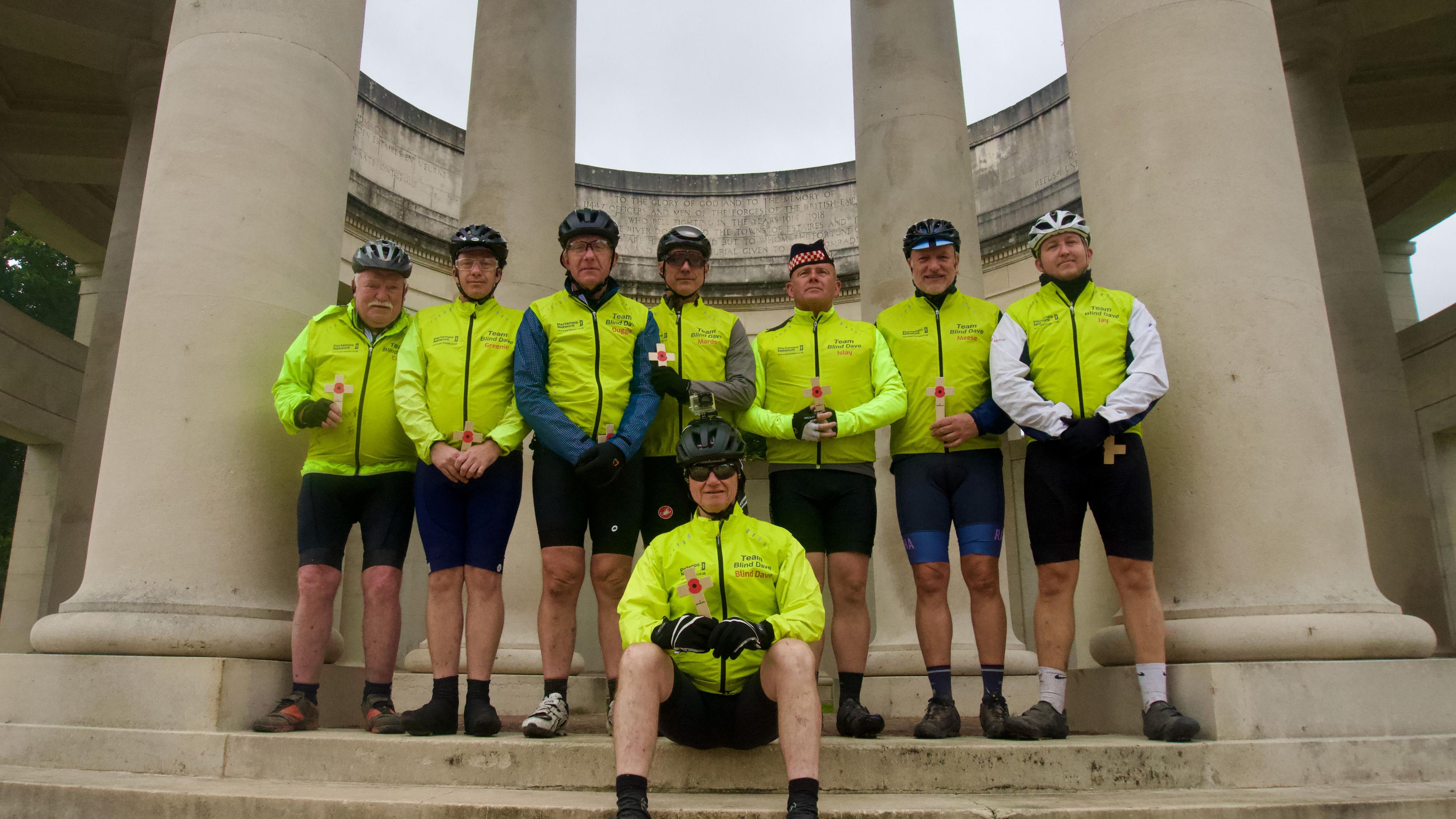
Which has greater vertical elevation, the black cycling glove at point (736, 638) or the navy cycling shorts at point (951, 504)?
the navy cycling shorts at point (951, 504)

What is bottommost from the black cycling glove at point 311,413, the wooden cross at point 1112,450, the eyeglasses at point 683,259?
the wooden cross at point 1112,450

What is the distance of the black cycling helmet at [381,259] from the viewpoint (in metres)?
7.36

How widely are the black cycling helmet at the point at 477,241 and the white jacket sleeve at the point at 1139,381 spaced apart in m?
4.43

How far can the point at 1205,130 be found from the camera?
22.6 ft

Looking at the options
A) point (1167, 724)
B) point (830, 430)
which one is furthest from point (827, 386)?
point (1167, 724)

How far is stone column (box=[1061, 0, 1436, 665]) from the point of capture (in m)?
6.14

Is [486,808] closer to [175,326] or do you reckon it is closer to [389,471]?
[389,471]

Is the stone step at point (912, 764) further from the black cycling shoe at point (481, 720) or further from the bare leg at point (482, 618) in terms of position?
the bare leg at point (482, 618)

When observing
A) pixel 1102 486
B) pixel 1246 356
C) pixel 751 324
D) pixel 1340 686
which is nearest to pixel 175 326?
pixel 1102 486

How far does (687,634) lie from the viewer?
4816 millimetres

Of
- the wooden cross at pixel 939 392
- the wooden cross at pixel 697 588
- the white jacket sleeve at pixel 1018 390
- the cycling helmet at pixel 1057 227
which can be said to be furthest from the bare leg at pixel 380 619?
the cycling helmet at pixel 1057 227

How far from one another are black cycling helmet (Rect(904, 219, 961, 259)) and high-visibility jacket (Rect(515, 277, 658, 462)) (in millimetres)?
2066

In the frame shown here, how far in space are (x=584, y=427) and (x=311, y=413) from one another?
1890 millimetres

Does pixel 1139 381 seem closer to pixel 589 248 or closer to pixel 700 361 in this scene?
pixel 700 361
